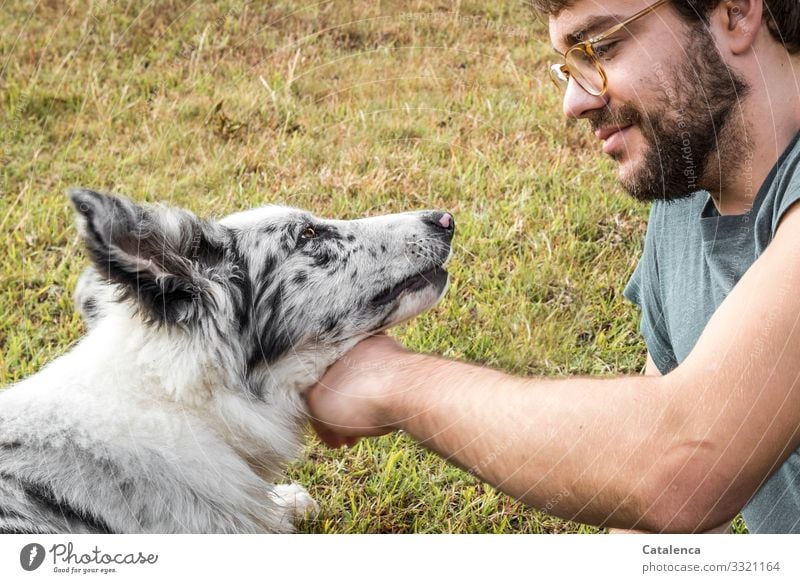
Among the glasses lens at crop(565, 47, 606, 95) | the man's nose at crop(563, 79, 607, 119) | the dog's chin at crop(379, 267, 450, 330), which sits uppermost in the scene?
the glasses lens at crop(565, 47, 606, 95)

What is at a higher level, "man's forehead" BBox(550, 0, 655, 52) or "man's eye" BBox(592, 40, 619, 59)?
"man's forehead" BBox(550, 0, 655, 52)

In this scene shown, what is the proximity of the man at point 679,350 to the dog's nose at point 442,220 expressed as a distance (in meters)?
0.44

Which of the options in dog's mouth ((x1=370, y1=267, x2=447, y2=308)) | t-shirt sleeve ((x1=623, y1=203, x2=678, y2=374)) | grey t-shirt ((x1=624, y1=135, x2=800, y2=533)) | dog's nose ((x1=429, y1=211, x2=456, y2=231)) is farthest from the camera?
t-shirt sleeve ((x1=623, y1=203, x2=678, y2=374))

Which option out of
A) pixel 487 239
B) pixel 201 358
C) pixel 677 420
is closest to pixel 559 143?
pixel 487 239

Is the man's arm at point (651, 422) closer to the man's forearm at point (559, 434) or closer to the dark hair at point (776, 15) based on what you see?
the man's forearm at point (559, 434)

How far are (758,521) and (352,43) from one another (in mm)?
2041

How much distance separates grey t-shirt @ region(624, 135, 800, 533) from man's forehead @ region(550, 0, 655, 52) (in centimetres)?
58

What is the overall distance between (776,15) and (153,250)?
1.75 meters

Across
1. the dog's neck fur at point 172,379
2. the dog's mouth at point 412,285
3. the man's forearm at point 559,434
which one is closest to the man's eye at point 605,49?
the dog's mouth at point 412,285

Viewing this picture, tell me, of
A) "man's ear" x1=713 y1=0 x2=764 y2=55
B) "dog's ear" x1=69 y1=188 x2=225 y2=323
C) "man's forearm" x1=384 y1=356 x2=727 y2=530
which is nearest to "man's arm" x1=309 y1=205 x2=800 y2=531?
"man's forearm" x1=384 y1=356 x2=727 y2=530

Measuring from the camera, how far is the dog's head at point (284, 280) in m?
2.00

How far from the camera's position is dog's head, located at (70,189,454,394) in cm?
200

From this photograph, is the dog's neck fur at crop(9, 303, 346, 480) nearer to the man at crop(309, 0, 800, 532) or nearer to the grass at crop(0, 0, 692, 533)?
the man at crop(309, 0, 800, 532)
